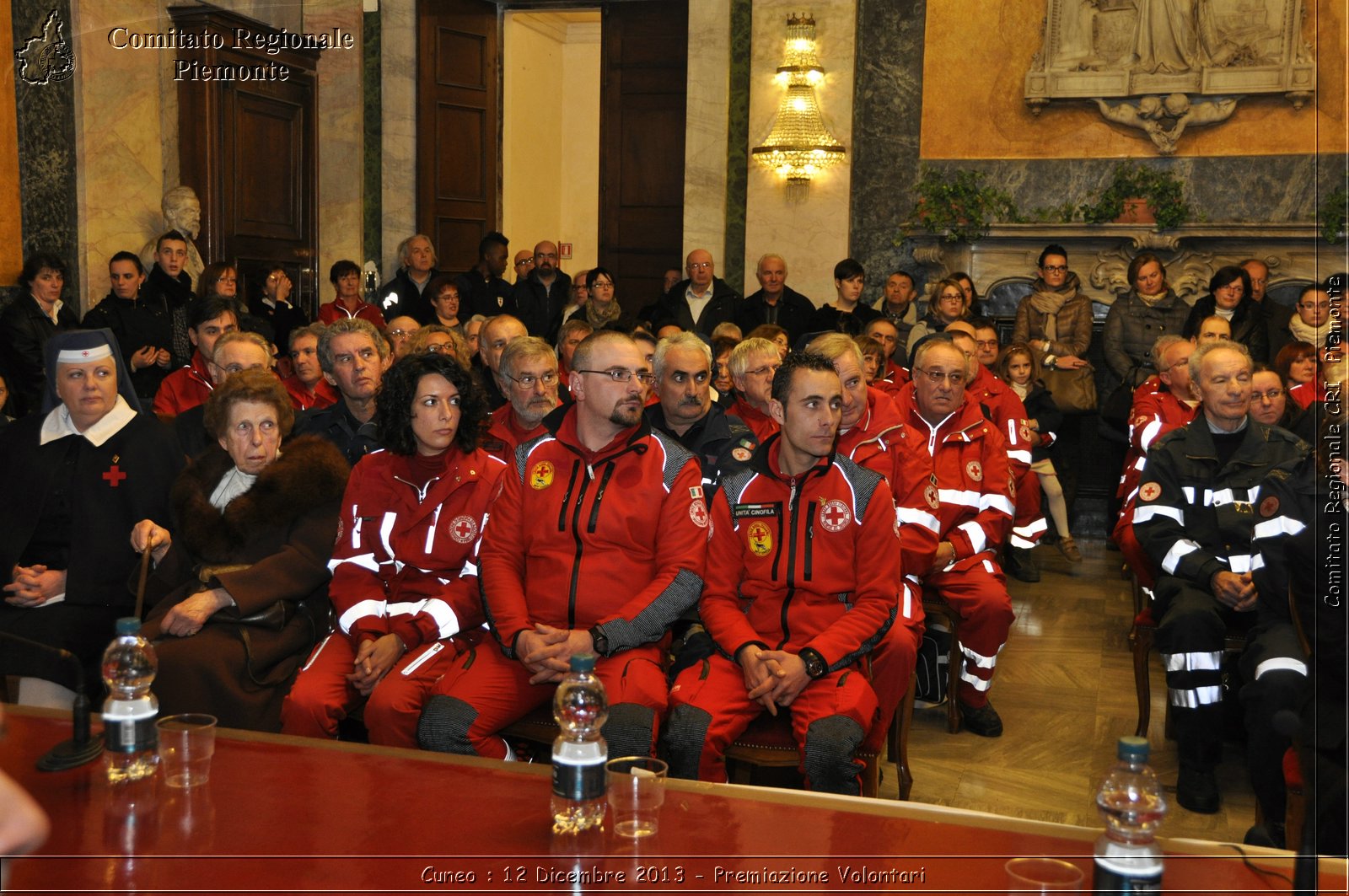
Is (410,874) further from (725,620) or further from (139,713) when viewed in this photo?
(725,620)

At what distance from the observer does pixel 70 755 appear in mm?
2146

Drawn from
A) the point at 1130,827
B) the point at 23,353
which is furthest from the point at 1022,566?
the point at 23,353

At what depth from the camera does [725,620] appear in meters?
3.22

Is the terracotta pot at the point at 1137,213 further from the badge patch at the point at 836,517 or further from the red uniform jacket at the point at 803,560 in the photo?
the badge patch at the point at 836,517

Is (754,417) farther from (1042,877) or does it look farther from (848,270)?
(848,270)

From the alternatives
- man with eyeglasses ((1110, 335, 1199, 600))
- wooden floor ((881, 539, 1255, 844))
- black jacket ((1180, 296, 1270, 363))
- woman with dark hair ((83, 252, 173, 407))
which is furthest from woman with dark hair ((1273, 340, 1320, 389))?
woman with dark hair ((83, 252, 173, 407))

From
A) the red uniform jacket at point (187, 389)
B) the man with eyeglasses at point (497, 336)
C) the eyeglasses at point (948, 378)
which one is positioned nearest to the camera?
the eyeglasses at point (948, 378)

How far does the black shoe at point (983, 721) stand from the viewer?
4277 millimetres

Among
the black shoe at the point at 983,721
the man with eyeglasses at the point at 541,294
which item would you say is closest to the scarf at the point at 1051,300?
the man with eyeglasses at the point at 541,294

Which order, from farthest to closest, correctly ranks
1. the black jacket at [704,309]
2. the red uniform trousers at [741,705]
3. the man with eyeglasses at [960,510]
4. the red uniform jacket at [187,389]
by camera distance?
the black jacket at [704,309]
the red uniform jacket at [187,389]
the man with eyeglasses at [960,510]
the red uniform trousers at [741,705]

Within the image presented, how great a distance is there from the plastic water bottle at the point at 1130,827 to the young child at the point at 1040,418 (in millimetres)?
5287

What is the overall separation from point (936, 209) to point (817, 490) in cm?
647

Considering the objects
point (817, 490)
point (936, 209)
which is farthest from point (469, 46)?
point (817, 490)

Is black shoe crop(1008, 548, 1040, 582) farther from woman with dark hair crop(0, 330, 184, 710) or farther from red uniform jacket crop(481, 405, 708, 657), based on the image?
woman with dark hair crop(0, 330, 184, 710)
